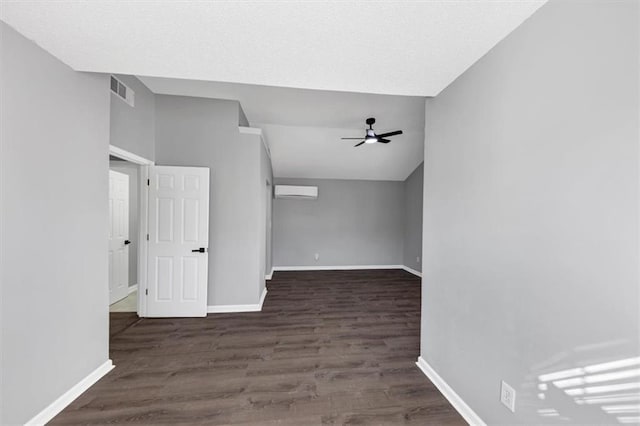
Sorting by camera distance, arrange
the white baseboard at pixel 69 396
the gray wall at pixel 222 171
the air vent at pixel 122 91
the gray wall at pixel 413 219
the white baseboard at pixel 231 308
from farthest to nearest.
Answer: the gray wall at pixel 413 219 → the white baseboard at pixel 231 308 → the gray wall at pixel 222 171 → the air vent at pixel 122 91 → the white baseboard at pixel 69 396

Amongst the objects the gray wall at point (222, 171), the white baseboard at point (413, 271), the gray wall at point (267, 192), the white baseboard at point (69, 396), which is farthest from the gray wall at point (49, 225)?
the white baseboard at point (413, 271)

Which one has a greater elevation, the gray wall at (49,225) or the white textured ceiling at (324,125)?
the white textured ceiling at (324,125)

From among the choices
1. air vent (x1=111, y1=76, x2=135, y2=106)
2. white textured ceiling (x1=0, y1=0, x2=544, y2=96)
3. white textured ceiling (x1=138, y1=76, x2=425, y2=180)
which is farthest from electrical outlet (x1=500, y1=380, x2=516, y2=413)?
air vent (x1=111, y1=76, x2=135, y2=106)

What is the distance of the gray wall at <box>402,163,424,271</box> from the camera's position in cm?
635

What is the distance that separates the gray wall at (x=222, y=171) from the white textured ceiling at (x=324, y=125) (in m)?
0.24

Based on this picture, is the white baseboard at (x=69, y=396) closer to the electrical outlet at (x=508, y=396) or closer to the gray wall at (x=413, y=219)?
the electrical outlet at (x=508, y=396)

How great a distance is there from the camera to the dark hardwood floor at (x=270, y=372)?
184 centimetres

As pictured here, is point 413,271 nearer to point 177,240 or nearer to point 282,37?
point 177,240

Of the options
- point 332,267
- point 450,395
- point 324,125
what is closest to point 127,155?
point 324,125

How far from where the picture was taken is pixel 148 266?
348 cm

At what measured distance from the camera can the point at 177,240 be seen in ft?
11.5

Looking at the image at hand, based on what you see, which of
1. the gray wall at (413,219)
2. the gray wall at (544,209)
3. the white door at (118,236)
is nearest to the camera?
the gray wall at (544,209)

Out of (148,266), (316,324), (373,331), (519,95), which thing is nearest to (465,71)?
(519,95)

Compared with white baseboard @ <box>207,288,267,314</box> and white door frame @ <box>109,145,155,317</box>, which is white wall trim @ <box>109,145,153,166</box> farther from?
white baseboard @ <box>207,288,267,314</box>
